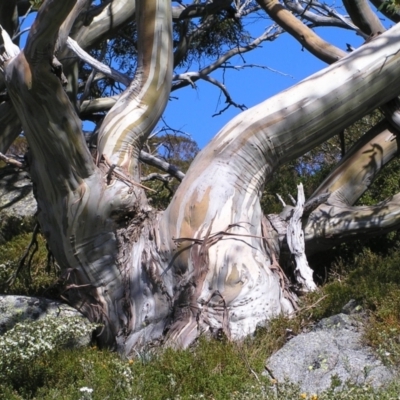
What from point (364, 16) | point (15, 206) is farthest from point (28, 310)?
point (15, 206)

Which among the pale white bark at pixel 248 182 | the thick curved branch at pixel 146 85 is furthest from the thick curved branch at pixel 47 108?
the pale white bark at pixel 248 182

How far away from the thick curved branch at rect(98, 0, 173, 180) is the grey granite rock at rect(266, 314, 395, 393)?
2.40 m

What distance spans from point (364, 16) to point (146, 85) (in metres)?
2.65

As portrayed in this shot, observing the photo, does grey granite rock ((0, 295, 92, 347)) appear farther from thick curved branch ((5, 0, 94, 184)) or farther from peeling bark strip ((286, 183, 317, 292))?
peeling bark strip ((286, 183, 317, 292))

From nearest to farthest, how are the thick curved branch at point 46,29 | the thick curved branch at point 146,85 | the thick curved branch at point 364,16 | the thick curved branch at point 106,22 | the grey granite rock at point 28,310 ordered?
the thick curved branch at point 46,29 → the grey granite rock at point 28,310 → the thick curved branch at point 146,85 → the thick curved branch at point 364,16 → the thick curved branch at point 106,22

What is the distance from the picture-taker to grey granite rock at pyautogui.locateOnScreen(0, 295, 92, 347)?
741 cm

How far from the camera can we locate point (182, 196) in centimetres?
767

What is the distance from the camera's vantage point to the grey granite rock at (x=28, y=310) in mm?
7406

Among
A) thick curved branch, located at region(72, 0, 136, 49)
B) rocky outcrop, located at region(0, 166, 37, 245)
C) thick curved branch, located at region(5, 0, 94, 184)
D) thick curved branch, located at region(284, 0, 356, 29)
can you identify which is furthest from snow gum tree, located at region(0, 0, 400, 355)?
rocky outcrop, located at region(0, 166, 37, 245)

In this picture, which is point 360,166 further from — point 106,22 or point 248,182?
point 106,22

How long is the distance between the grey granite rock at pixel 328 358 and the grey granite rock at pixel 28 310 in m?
1.94

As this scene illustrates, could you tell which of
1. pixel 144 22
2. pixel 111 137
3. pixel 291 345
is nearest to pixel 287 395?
pixel 291 345

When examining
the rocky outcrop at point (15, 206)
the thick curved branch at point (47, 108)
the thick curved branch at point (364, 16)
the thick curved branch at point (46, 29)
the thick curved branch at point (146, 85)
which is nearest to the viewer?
the thick curved branch at point (46, 29)

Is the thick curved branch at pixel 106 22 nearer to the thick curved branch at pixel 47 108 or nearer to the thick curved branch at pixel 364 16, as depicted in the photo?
the thick curved branch at pixel 364 16
